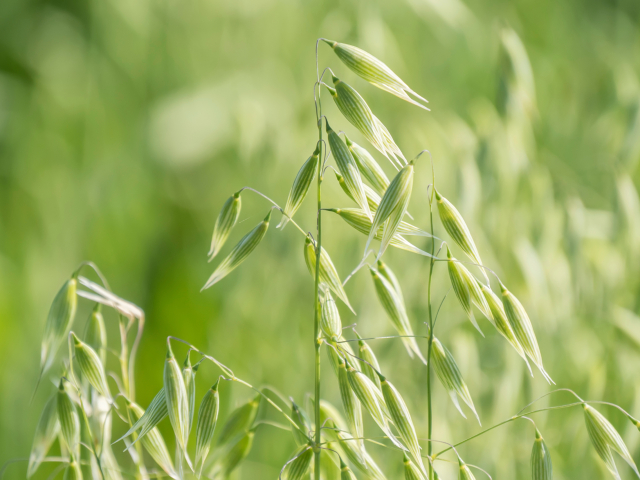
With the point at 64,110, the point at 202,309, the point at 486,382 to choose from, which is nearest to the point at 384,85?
the point at 486,382

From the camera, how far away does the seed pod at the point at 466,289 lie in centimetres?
32

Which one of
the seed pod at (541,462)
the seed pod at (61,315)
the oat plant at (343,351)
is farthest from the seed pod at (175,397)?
the seed pod at (541,462)

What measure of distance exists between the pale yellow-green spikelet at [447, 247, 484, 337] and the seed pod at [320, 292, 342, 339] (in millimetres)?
71

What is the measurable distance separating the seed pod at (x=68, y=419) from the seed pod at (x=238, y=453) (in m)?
0.10

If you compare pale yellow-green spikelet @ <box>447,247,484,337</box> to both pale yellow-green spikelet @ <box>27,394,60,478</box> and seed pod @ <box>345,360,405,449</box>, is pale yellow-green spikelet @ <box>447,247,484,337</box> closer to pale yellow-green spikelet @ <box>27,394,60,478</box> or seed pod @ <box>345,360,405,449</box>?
seed pod @ <box>345,360,405,449</box>

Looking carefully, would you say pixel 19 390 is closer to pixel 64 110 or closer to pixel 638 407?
pixel 64 110

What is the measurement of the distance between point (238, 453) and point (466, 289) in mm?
203

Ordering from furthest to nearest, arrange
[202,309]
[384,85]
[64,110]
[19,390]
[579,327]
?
[64,110], [202,309], [19,390], [579,327], [384,85]

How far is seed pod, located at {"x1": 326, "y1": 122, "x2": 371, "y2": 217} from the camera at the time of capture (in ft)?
0.97

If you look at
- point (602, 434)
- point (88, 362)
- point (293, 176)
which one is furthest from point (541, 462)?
point (293, 176)

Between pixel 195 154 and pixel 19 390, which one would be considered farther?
pixel 195 154

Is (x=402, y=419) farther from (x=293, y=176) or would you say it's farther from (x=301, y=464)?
(x=293, y=176)

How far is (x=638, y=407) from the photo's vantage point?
1.97ft

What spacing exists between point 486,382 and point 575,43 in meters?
1.00
